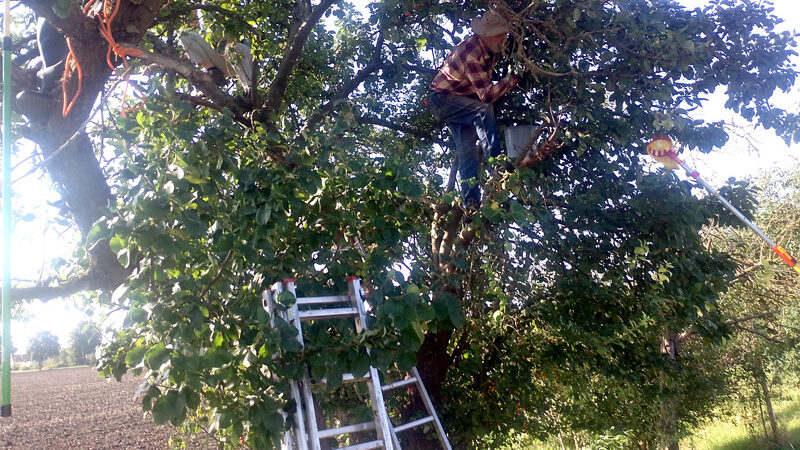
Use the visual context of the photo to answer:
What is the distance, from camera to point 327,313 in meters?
3.42

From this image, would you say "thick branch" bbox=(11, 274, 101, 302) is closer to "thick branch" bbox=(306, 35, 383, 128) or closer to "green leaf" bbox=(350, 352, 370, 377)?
"green leaf" bbox=(350, 352, 370, 377)

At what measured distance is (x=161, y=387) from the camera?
112 inches

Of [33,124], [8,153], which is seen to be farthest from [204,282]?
[33,124]

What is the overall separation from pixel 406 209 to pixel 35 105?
241cm

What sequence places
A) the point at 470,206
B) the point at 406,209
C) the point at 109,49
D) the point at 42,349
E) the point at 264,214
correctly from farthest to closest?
the point at 42,349 → the point at 470,206 → the point at 406,209 → the point at 109,49 → the point at 264,214

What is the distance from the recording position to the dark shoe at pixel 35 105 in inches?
150

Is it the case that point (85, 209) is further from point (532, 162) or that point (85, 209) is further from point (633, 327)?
point (633, 327)

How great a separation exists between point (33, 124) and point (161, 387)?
7.14 feet

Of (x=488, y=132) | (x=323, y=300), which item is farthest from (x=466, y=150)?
(x=323, y=300)

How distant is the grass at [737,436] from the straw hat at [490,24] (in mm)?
Result: 7454

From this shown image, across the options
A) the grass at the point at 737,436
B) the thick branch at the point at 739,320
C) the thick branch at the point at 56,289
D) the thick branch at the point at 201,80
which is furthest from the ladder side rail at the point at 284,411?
the grass at the point at 737,436

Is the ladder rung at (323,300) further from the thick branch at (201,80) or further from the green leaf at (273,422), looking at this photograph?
the thick branch at (201,80)

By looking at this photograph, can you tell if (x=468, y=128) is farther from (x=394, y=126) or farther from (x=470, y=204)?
(x=394, y=126)

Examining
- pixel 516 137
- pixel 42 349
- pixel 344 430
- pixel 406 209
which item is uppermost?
pixel 42 349
